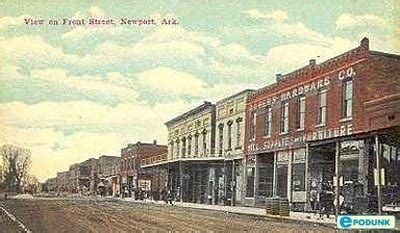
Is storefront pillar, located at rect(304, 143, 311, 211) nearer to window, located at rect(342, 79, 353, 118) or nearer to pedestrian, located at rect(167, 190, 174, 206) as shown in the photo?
window, located at rect(342, 79, 353, 118)

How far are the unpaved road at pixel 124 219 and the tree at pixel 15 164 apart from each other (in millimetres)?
233

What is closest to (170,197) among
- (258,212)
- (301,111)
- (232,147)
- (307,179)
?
(232,147)

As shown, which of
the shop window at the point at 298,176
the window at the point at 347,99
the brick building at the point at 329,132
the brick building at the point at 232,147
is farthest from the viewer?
the brick building at the point at 232,147

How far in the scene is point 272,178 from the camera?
1030 centimetres

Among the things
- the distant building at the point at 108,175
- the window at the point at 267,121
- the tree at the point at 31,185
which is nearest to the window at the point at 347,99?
the window at the point at 267,121

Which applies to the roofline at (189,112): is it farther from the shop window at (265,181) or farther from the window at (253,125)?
the shop window at (265,181)

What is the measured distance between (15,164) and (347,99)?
3264 mm

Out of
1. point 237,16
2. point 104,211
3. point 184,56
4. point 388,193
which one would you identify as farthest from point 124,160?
point 388,193

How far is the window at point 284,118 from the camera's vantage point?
10.3m

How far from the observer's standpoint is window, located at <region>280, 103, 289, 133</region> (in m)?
10.3

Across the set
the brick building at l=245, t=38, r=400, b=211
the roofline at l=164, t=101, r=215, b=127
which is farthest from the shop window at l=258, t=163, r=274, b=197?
the roofline at l=164, t=101, r=215, b=127

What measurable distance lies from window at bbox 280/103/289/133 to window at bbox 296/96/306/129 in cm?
12

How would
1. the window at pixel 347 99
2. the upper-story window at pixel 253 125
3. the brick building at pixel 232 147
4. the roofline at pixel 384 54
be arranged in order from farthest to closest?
the upper-story window at pixel 253 125 → the brick building at pixel 232 147 → the window at pixel 347 99 → the roofline at pixel 384 54

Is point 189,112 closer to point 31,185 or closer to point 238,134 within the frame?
point 238,134
